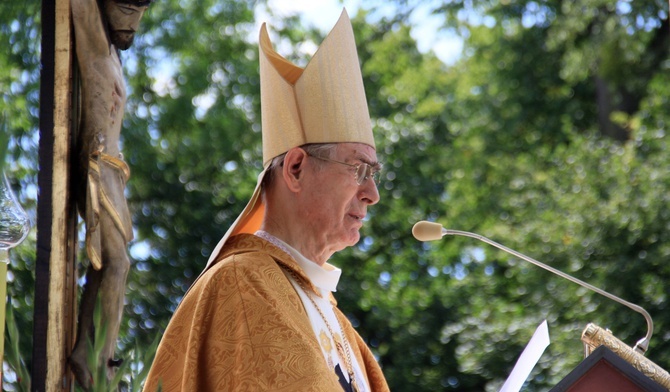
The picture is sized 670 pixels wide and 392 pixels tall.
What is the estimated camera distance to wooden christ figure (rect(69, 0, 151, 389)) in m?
3.75

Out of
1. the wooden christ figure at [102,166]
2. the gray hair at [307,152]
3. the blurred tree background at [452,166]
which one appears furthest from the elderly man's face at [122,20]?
the blurred tree background at [452,166]

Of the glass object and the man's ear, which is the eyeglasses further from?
the glass object

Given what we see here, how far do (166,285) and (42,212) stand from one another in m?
7.10

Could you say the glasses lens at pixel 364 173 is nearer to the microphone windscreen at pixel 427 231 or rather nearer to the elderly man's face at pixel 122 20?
the microphone windscreen at pixel 427 231

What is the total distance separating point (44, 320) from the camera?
137 inches

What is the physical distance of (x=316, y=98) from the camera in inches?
140

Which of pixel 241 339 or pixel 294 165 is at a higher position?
pixel 294 165

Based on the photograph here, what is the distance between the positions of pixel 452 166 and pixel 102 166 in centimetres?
1013

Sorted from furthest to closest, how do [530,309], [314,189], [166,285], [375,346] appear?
[375,346], [166,285], [530,309], [314,189]

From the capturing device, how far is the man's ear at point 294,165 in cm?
336

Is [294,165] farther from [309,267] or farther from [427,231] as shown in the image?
[427,231]

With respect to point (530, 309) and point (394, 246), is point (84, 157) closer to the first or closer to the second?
point (530, 309)

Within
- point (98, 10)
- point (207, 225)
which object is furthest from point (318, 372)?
point (207, 225)

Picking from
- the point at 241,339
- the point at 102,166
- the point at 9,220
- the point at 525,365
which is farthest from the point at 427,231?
the point at 9,220
